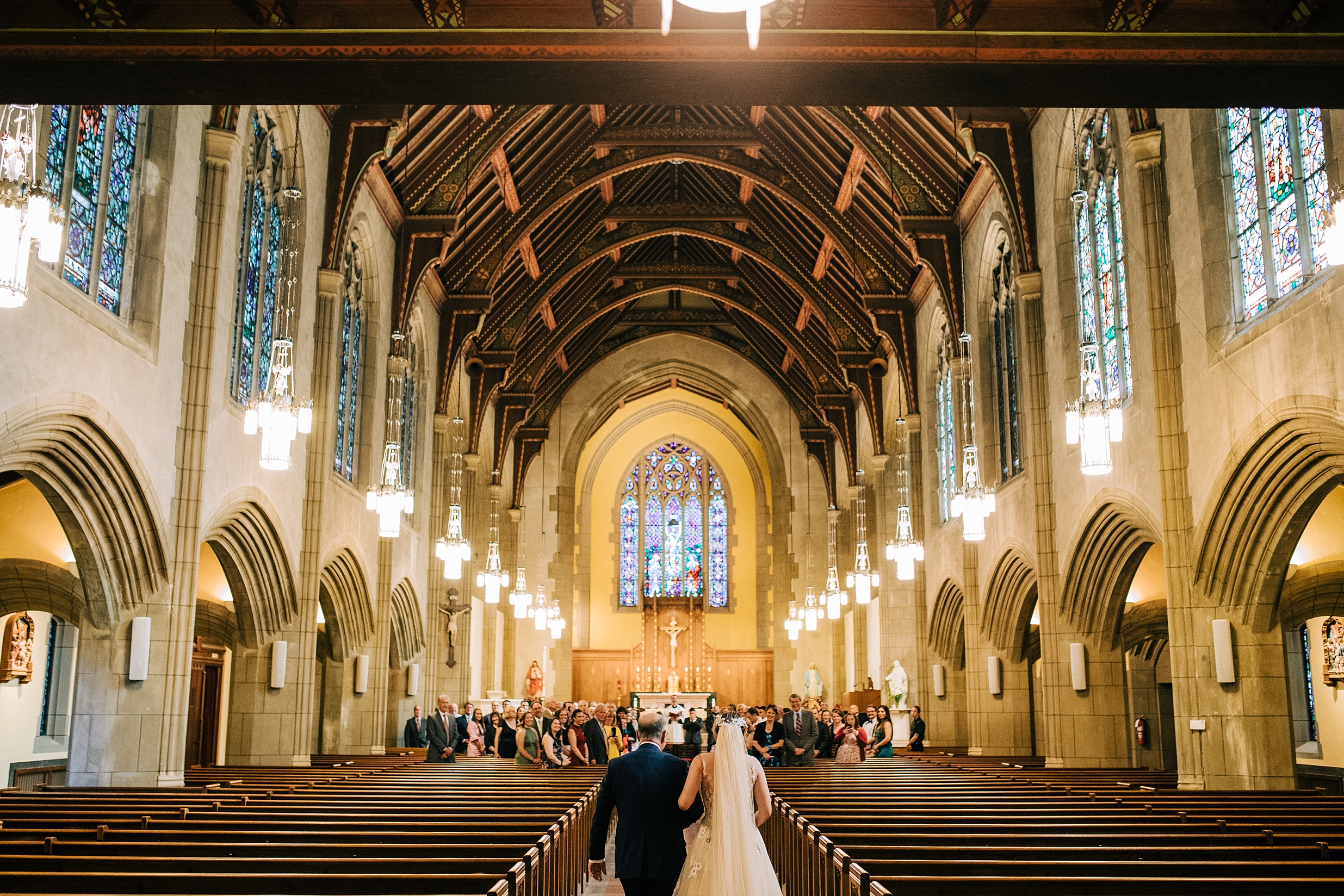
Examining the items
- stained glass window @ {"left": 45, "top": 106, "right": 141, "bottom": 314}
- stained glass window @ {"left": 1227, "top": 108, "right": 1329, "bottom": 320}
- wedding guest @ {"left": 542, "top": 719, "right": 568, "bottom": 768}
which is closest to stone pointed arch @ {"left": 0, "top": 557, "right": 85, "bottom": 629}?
stained glass window @ {"left": 45, "top": 106, "right": 141, "bottom": 314}

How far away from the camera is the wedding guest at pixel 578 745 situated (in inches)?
587

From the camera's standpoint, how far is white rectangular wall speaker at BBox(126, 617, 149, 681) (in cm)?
1041

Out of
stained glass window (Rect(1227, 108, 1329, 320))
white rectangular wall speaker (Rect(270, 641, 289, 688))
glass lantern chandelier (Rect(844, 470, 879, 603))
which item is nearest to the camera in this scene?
stained glass window (Rect(1227, 108, 1329, 320))

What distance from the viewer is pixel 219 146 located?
1159cm

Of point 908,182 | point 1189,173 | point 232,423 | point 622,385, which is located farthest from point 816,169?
point 622,385

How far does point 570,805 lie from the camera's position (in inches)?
332

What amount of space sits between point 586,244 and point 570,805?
58.6ft

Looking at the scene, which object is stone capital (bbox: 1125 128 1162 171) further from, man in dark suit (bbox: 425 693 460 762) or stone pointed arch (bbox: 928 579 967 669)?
stone pointed arch (bbox: 928 579 967 669)

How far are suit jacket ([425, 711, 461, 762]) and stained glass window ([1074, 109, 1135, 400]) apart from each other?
881 cm

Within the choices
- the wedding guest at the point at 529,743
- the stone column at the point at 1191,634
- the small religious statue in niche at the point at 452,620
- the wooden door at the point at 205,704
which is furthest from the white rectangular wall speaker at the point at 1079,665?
the small religious statue in niche at the point at 452,620

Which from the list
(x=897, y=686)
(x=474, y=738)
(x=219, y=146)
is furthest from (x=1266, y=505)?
(x=897, y=686)

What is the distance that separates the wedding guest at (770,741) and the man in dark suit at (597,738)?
6.51 feet

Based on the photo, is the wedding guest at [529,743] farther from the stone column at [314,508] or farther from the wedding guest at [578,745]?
the stone column at [314,508]

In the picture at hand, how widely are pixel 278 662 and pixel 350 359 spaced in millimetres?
4975
